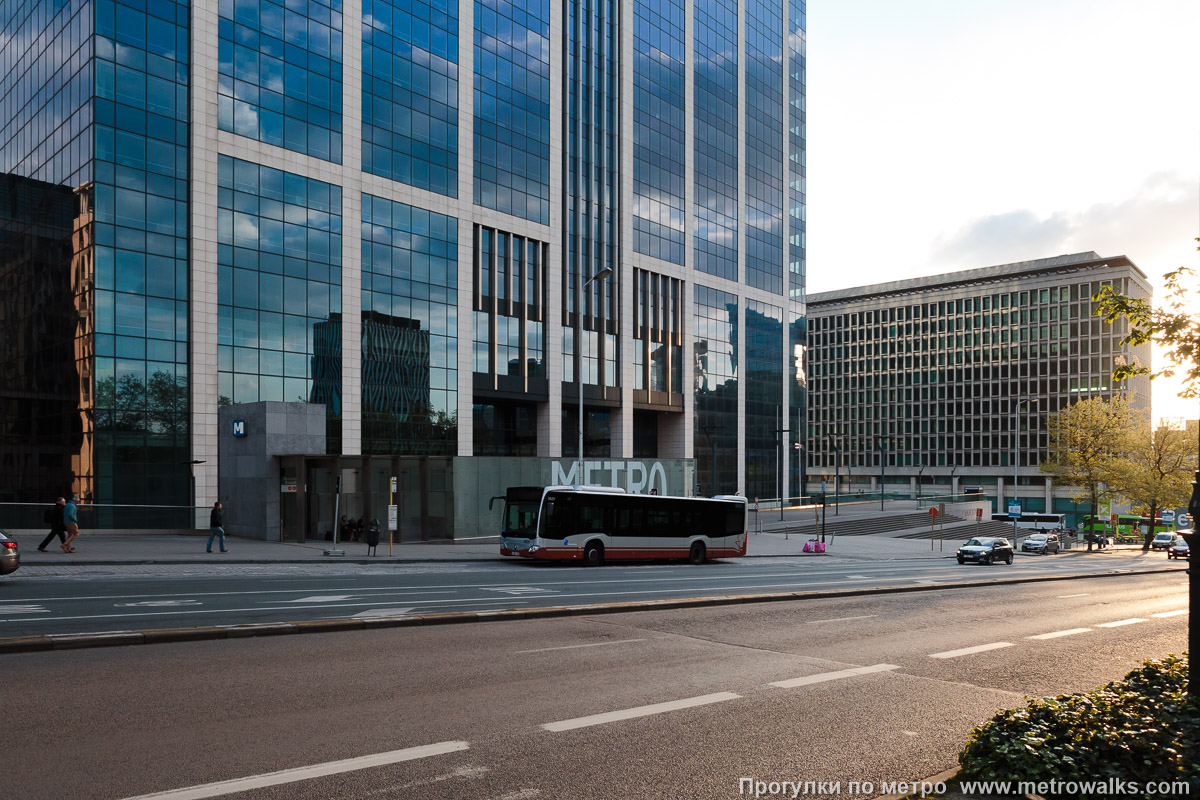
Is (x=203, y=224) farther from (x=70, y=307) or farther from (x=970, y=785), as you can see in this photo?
(x=970, y=785)

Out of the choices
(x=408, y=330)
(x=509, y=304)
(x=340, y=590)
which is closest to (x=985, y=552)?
(x=509, y=304)

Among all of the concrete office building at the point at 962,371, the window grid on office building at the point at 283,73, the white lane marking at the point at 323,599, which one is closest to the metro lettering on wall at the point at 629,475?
the window grid on office building at the point at 283,73

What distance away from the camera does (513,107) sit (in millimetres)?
57375

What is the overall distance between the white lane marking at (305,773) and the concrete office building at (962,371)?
11539 cm

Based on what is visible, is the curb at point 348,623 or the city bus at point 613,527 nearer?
the curb at point 348,623

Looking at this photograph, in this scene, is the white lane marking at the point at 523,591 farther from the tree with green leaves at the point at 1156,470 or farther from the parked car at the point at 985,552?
the tree with green leaves at the point at 1156,470

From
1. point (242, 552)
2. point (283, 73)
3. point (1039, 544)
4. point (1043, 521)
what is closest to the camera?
point (242, 552)

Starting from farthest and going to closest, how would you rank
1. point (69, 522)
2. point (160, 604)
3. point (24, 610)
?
point (69, 522) < point (160, 604) < point (24, 610)

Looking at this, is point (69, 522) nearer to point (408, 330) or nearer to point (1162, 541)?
point (408, 330)

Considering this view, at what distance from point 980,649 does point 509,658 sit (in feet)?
24.8

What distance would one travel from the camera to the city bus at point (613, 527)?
3031 centimetres

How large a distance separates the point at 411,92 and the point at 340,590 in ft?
127

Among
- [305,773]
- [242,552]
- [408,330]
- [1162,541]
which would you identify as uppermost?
[408,330]

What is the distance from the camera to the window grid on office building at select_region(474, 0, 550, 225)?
5528 centimetres
